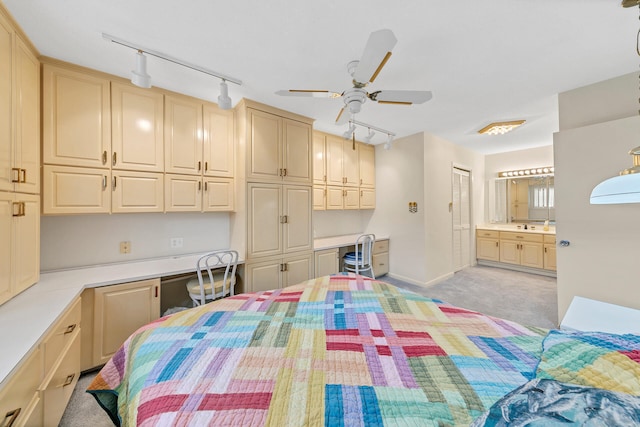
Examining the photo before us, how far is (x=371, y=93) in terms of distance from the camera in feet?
5.54

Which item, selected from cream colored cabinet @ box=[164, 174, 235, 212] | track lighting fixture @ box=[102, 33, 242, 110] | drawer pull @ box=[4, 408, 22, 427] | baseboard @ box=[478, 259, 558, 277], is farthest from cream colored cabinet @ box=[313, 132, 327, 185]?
baseboard @ box=[478, 259, 558, 277]

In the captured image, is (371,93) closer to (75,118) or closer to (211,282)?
(211,282)

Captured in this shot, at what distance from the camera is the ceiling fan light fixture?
322cm

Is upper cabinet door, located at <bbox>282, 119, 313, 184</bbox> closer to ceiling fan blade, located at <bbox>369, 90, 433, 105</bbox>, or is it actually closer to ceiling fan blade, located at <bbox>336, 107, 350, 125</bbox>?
ceiling fan blade, located at <bbox>336, 107, 350, 125</bbox>

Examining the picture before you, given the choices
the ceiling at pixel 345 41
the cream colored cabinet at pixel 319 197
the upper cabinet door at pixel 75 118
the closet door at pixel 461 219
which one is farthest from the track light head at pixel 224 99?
the closet door at pixel 461 219

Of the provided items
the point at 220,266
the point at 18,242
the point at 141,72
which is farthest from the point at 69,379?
the point at 141,72

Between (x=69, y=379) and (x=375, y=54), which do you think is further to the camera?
(x=69, y=379)

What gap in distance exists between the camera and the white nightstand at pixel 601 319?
1.52 metres

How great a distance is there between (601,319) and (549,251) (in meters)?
3.44

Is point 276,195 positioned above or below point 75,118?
below

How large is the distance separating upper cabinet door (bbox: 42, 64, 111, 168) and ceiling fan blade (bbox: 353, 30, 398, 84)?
7.25 ft

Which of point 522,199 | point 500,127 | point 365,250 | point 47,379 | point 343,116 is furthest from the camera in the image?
point 522,199

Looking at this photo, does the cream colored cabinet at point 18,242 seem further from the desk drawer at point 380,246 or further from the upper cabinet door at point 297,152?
the desk drawer at point 380,246

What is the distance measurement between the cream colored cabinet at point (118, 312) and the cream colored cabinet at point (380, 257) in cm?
315
